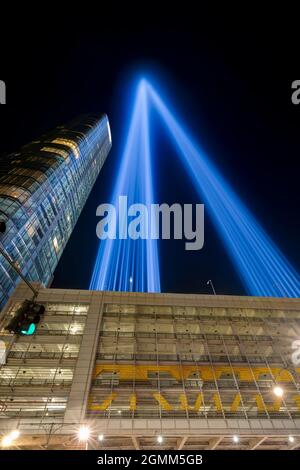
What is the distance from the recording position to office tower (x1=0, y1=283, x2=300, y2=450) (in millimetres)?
19875

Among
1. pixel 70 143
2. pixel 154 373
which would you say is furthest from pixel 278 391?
pixel 70 143

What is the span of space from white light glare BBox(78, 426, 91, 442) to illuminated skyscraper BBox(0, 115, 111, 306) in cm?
3046

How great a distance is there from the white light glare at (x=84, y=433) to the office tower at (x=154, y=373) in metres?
0.58

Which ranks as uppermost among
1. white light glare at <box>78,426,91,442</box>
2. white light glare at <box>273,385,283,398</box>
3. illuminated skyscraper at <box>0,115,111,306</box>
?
illuminated skyscraper at <box>0,115,111,306</box>

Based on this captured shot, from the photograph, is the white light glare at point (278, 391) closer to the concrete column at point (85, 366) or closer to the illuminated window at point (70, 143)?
the concrete column at point (85, 366)

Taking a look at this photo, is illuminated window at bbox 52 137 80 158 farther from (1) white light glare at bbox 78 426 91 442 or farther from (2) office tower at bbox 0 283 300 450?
(1) white light glare at bbox 78 426 91 442

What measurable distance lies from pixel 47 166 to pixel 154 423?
5615 cm

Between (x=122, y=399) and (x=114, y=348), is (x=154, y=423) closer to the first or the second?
(x=122, y=399)

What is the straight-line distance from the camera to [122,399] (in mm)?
21734

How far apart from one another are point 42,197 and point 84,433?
47.4 metres

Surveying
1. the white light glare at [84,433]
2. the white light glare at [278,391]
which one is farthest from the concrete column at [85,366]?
the white light glare at [278,391]

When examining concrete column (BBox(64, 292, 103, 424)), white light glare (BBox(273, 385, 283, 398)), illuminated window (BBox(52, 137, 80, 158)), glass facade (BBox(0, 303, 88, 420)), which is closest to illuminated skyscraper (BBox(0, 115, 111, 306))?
illuminated window (BBox(52, 137, 80, 158))

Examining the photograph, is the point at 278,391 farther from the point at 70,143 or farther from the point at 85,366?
the point at 70,143

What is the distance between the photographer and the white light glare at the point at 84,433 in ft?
58.8
